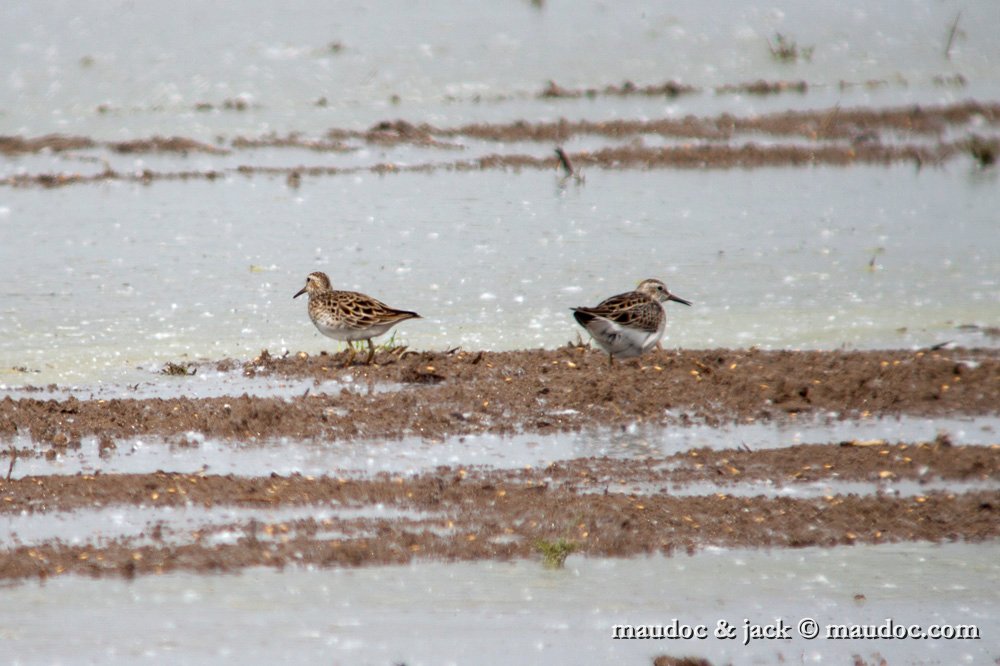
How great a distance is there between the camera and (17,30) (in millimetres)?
31234

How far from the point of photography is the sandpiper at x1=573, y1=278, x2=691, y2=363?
11.8 meters

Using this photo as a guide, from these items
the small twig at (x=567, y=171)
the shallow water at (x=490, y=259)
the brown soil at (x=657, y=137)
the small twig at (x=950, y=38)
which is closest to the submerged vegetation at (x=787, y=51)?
the small twig at (x=950, y=38)

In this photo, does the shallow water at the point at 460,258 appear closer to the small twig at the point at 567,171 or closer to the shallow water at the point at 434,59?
the shallow water at the point at 434,59

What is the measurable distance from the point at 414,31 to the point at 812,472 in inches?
829

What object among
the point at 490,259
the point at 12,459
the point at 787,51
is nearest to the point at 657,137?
the point at 787,51

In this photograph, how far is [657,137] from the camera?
23.7m

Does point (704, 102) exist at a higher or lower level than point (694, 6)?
lower

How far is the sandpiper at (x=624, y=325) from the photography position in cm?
1184

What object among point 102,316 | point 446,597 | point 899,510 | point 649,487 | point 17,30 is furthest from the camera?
point 17,30

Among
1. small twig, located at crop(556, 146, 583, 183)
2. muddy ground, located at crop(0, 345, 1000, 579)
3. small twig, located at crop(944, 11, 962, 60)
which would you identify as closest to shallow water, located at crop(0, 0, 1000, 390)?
small twig, located at crop(944, 11, 962, 60)

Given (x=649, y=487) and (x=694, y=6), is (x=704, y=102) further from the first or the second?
(x=649, y=487)

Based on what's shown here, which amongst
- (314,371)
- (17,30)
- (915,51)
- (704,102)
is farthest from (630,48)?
(314,371)

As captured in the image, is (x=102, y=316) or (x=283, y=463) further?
(x=102, y=316)

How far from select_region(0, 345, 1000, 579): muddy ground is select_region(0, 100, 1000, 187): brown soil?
9.71 m
